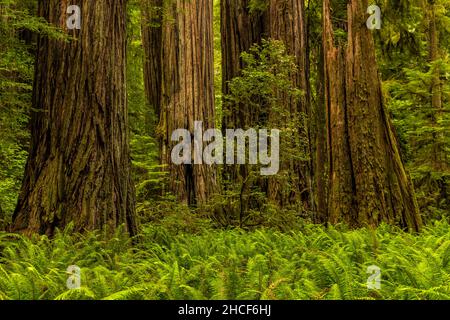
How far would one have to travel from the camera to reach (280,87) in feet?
Result: 30.5

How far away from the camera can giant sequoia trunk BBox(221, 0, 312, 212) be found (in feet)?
33.4

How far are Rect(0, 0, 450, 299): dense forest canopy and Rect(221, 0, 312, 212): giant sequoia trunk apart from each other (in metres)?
0.03

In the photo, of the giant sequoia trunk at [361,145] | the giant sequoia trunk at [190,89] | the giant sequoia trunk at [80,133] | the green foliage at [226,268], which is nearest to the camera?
the green foliage at [226,268]

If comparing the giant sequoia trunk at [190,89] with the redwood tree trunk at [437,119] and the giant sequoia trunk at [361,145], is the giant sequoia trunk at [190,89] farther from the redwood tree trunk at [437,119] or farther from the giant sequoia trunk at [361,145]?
the redwood tree trunk at [437,119]

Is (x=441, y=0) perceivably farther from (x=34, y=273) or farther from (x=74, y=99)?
(x=34, y=273)

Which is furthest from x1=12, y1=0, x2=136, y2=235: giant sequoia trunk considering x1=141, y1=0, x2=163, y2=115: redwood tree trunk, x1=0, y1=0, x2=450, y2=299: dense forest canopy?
x1=141, y1=0, x2=163, y2=115: redwood tree trunk

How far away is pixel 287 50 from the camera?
11.4 meters

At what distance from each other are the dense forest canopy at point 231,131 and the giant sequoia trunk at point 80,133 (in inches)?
0.7

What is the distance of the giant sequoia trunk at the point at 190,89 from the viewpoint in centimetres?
1150

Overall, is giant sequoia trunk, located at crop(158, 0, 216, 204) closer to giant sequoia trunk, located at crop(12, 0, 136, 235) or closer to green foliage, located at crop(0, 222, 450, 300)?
green foliage, located at crop(0, 222, 450, 300)

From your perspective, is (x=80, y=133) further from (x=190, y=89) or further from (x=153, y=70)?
(x=153, y=70)

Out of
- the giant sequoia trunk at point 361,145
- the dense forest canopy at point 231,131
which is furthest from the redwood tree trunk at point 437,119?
the giant sequoia trunk at point 361,145

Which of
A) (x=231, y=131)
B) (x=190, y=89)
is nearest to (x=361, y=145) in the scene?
(x=231, y=131)

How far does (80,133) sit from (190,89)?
5.24m
